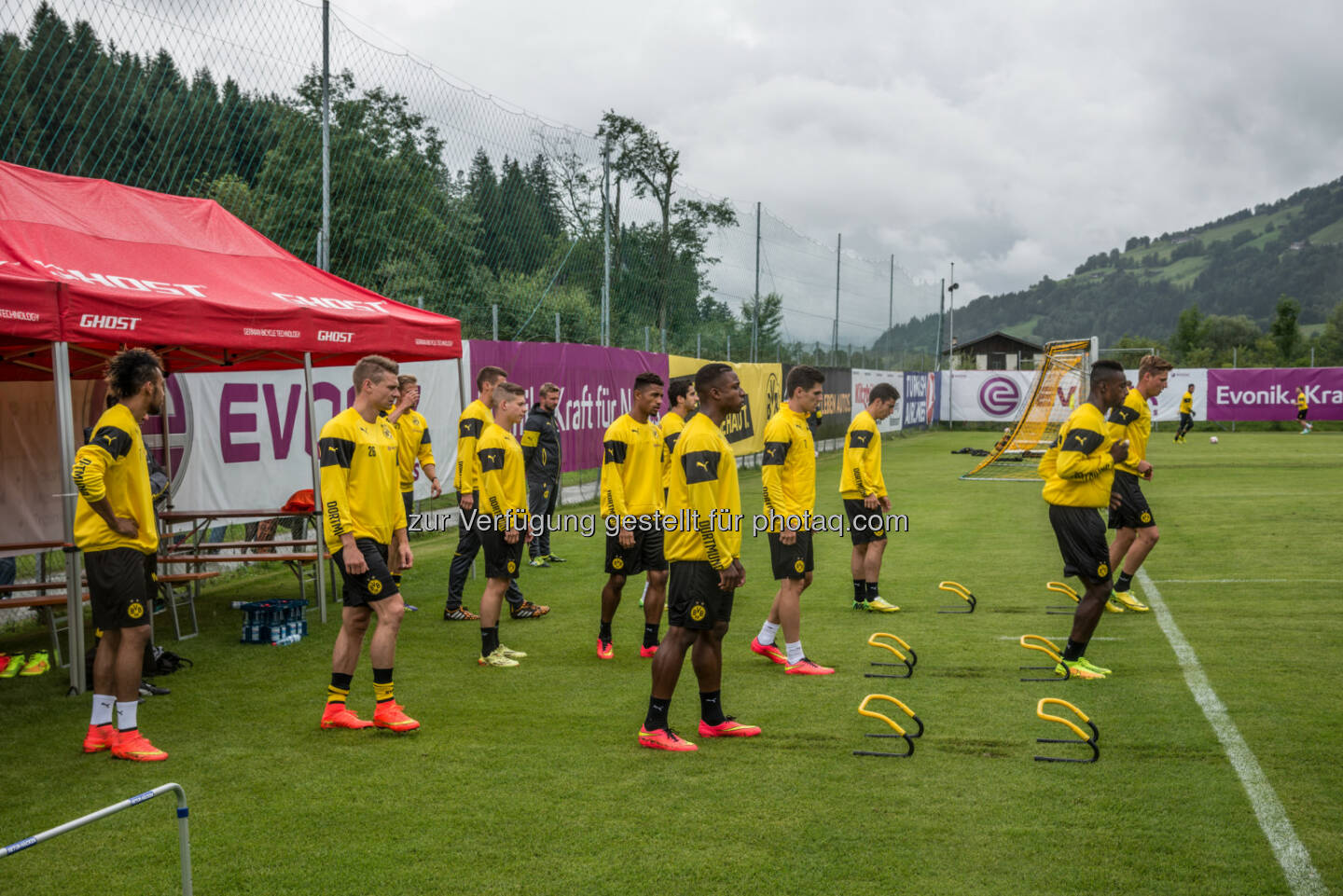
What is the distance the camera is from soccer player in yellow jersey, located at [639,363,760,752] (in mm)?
5016

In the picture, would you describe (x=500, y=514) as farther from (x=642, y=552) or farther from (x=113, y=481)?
(x=113, y=481)

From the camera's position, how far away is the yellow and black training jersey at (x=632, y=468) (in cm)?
729

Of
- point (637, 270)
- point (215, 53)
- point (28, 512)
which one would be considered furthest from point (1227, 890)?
point (637, 270)

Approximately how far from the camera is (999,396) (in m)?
41.6

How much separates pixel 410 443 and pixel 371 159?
16.4 feet

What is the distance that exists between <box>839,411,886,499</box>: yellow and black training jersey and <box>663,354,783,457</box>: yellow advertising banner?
10.8 metres

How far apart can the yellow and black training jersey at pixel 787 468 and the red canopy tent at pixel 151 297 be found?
381 cm

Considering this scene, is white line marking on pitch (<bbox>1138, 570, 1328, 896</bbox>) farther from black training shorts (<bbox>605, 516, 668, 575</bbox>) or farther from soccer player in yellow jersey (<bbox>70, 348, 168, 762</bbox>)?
soccer player in yellow jersey (<bbox>70, 348, 168, 762</bbox>)

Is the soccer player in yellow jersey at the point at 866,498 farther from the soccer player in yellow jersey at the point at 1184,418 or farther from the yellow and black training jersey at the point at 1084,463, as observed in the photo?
the soccer player in yellow jersey at the point at 1184,418

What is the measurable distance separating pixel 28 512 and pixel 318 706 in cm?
478

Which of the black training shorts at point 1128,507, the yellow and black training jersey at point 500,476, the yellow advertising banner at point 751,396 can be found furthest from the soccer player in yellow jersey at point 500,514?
the yellow advertising banner at point 751,396

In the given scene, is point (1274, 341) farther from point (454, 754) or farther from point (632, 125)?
Answer: point (454, 754)

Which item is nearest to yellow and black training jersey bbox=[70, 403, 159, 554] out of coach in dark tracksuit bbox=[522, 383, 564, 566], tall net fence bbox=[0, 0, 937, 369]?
coach in dark tracksuit bbox=[522, 383, 564, 566]

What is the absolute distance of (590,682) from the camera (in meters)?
6.62
